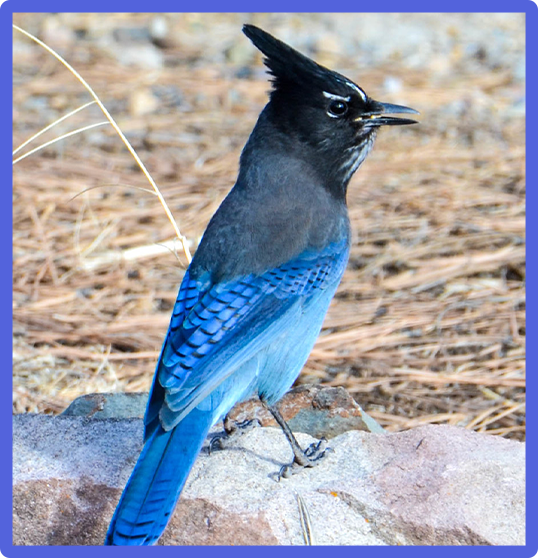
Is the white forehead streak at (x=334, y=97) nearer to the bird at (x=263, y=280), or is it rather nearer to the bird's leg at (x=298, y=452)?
the bird at (x=263, y=280)

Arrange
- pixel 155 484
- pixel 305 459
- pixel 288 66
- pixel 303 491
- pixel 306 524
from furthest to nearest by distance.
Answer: pixel 288 66
pixel 305 459
pixel 303 491
pixel 306 524
pixel 155 484

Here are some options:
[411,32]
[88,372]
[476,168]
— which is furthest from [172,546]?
[411,32]

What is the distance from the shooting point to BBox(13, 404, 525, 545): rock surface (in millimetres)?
2373

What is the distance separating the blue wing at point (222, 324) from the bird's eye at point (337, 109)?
46 centimetres

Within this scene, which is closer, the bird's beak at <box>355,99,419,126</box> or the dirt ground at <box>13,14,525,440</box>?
the bird's beak at <box>355,99,419,126</box>

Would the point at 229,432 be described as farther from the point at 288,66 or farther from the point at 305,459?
the point at 288,66

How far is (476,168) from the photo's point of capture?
553cm

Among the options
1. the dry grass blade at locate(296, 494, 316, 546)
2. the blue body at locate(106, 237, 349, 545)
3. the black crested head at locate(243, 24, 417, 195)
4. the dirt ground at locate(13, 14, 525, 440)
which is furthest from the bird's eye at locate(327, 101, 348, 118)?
the dry grass blade at locate(296, 494, 316, 546)

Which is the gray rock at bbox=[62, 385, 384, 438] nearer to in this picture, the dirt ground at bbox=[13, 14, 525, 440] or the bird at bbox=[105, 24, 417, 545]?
the bird at bbox=[105, 24, 417, 545]

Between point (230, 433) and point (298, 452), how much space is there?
0.31 metres

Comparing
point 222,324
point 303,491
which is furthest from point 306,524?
point 222,324

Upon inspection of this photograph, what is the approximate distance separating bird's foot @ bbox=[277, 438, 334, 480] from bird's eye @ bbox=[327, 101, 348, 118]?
3.39ft

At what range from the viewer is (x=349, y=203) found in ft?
16.8

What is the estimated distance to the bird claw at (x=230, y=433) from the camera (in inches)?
110
